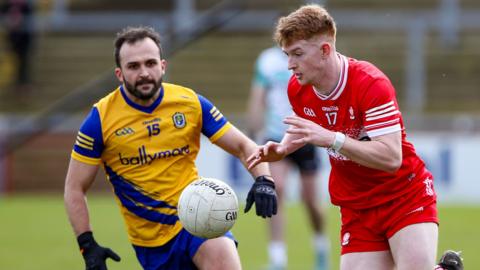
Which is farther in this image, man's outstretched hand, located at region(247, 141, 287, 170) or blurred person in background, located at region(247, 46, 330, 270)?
blurred person in background, located at region(247, 46, 330, 270)

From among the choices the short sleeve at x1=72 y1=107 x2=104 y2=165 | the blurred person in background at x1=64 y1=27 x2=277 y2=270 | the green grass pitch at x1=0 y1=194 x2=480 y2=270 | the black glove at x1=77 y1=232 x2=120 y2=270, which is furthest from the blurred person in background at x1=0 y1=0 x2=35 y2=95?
the black glove at x1=77 y1=232 x2=120 y2=270

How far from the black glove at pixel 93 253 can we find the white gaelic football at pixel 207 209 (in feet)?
1.80

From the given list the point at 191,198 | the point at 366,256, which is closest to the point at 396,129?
the point at 366,256

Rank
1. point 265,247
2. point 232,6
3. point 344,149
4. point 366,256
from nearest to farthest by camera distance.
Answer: point 344,149 < point 366,256 < point 265,247 < point 232,6

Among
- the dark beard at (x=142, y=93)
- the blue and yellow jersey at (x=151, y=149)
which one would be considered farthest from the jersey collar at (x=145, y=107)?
the dark beard at (x=142, y=93)

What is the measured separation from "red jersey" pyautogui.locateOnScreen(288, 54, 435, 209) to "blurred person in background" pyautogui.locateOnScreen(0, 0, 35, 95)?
12903 millimetres

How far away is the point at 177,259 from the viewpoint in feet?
19.9

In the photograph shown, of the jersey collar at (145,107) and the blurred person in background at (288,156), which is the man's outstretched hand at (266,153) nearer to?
the jersey collar at (145,107)

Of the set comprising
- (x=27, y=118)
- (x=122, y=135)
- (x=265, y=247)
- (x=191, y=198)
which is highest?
(x=27, y=118)

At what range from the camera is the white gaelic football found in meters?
5.64

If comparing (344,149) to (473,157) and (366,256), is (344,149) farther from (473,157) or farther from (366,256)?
(473,157)

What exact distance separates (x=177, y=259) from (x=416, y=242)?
4.92 ft

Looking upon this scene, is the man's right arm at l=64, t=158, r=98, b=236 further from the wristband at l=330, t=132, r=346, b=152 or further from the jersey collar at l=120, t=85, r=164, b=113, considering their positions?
the wristband at l=330, t=132, r=346, b=152

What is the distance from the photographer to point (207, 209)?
18.5 feet
